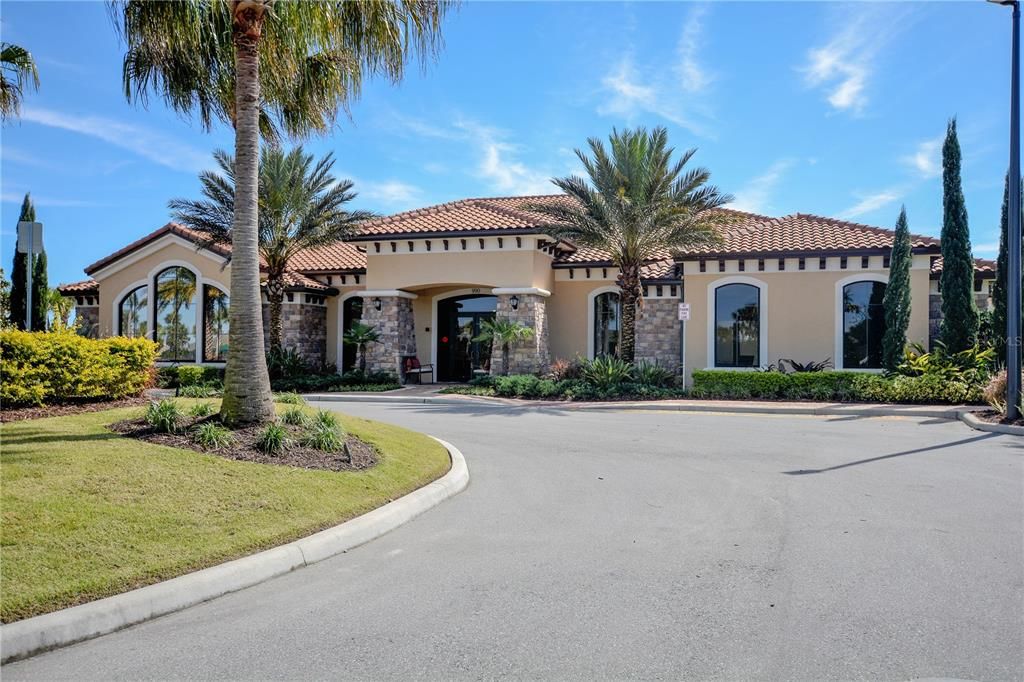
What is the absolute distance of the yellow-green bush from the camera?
9531 mm

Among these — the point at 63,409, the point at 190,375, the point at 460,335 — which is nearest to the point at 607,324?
the point at 460,335

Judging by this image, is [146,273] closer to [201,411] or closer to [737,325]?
[201,411]

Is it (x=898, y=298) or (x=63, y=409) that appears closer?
(x=63, y=409)

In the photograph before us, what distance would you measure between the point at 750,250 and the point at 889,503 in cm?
1537

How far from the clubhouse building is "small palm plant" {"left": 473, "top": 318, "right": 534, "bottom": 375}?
0.93 feet

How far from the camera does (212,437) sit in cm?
797

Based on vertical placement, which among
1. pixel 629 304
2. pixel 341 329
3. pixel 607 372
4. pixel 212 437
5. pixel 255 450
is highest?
pixel 629 304

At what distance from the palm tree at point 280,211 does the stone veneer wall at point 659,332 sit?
10.4m

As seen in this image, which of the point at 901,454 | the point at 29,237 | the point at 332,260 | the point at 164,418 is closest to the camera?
the point at 164,418

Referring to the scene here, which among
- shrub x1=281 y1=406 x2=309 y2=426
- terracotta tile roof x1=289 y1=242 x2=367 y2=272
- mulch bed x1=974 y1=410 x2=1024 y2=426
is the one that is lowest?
mulch bed x1=974 y1=410 x2=1024 y2=426

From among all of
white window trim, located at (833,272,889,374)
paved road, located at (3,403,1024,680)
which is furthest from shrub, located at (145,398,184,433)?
white window trim, located at (833,272,889,374)

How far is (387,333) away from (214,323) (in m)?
7.09

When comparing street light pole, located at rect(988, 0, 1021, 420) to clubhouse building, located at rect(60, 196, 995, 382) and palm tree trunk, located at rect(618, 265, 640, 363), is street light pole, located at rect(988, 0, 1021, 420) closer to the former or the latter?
clubhouse building, located at rect(60, 196, 995, 382)

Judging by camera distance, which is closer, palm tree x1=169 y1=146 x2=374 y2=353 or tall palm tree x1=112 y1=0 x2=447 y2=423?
tall palm tree x1=112 y1=0 x2=447 y2=423
